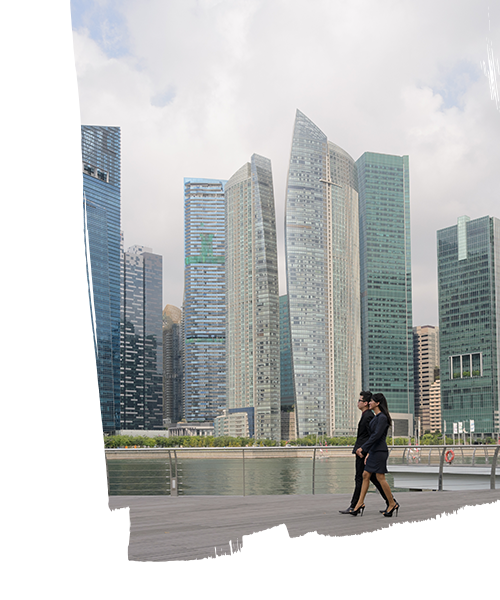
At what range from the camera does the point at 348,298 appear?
15225cm

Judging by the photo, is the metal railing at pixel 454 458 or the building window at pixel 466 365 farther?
the building window at pixel 466 365

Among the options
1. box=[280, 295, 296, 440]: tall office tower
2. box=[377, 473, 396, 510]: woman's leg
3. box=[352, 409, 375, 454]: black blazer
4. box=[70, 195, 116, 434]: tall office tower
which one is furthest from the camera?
box=[280, 295, 296, 440]: tall office tower

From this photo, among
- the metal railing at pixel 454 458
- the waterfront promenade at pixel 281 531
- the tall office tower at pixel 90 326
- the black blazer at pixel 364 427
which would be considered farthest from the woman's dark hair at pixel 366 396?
the tall office tower at pixel 90 326

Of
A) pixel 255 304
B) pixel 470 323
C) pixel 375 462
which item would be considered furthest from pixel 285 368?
pixel 375 462

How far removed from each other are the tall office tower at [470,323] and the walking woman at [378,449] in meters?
125

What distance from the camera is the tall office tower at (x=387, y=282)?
159500mm

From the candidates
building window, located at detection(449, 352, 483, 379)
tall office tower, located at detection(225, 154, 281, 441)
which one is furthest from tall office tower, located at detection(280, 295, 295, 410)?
building window, located at detection(449, 352, 483, 379)

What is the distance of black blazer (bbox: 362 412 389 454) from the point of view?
8859 mm

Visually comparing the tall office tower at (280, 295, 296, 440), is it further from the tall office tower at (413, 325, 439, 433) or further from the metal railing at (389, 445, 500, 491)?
the metal railing at (389, 445, 500, 491)

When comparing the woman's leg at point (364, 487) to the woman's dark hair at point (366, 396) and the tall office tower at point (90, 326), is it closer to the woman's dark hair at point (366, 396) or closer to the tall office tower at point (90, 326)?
the woman's dark hair at point (366, 396)

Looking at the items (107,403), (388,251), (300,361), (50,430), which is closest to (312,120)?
(388,251)

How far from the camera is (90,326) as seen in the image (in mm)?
151625

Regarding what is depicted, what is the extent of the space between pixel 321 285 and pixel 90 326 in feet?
Answer: 179

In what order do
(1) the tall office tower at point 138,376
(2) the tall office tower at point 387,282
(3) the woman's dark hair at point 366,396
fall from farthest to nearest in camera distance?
(1) the tall office tower at point 138,376, (2) the tall office tower at point 387,282, (3) the woman's dark hair at point 366,396
